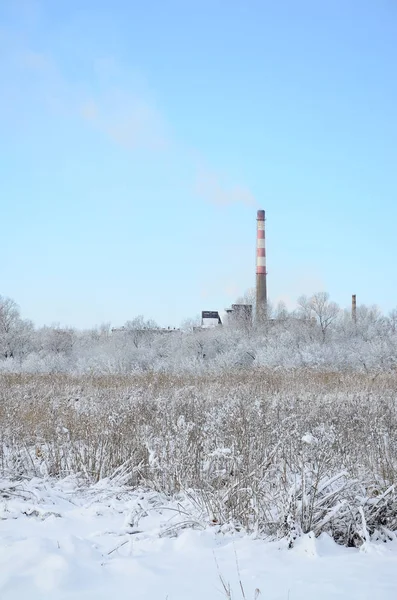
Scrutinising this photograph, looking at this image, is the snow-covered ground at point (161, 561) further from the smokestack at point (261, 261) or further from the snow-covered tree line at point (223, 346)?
the smokestack at point (261, 261)

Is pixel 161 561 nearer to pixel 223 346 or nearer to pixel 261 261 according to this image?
pixel 223 346

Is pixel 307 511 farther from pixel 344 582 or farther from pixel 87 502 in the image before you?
pixel 87 502

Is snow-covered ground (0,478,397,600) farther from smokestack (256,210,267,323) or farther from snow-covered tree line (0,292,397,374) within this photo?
smokestack (256,210,267,323)

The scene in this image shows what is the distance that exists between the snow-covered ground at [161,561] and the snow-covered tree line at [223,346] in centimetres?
1789

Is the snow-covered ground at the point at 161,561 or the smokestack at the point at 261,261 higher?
the smokestack at the point at 261,261

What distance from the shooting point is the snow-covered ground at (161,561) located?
2943mm

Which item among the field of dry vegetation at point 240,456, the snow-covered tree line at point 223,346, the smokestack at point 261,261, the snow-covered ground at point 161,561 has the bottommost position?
the snow-covered ground at point 161,561

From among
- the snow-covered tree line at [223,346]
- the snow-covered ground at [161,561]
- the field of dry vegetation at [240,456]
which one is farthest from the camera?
the snow-covered tree line at [223,346]

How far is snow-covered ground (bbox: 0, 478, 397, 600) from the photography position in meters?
2.94

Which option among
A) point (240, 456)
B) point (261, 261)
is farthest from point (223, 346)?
point (240, 456)

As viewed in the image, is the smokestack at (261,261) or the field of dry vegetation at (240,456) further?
the smokestack at (261,261)

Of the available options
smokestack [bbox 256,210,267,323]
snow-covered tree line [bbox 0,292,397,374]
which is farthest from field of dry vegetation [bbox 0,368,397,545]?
smokestack [bbox 256,210,267,323]

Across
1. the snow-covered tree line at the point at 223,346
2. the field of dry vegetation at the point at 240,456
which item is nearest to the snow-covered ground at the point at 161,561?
the field of dry vegetation at the point at 240,456

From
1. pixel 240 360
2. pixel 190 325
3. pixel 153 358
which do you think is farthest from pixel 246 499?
pixel 190 325
